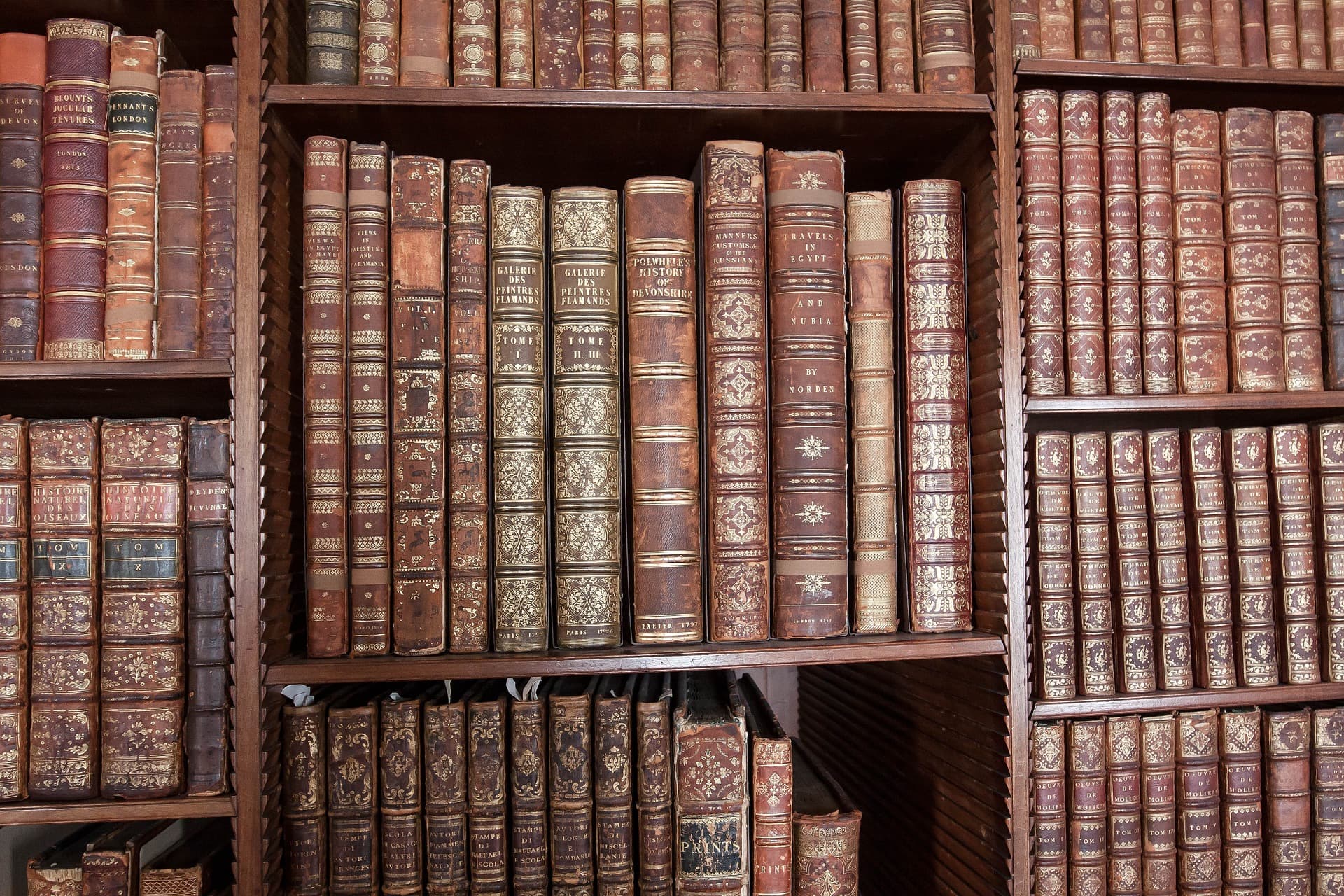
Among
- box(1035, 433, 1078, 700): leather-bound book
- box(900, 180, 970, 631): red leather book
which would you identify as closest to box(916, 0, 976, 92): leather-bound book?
box(900, 180, 970, 631): red leather book

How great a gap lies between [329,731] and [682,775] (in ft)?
1.40

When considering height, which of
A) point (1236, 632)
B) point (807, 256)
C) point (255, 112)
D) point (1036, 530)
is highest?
point (255, 112)

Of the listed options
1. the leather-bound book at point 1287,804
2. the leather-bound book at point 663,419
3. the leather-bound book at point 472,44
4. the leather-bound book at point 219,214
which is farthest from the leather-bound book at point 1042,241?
the leather-bound book at point 219,214

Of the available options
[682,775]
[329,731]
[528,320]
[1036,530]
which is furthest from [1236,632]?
[329,731]

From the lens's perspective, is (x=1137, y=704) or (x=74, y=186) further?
(x=1137, y=704)

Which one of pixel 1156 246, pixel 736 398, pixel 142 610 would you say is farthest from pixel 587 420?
pixel 1156 246

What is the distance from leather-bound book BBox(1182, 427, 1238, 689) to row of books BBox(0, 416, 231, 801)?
4.01ft

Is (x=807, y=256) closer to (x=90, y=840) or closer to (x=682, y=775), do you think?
(x=682, y=775)

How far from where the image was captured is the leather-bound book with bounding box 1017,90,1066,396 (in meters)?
1.11

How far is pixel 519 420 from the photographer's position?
1.04 meters

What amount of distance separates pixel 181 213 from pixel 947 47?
3.17 ft

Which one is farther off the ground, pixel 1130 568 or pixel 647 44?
pixel 647 44

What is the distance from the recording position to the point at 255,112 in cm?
101

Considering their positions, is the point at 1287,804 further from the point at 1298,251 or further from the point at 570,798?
the point at 570,798
